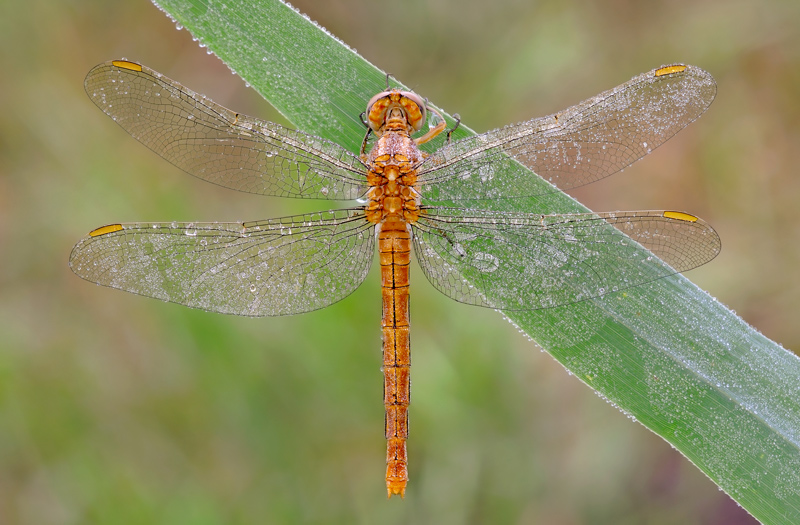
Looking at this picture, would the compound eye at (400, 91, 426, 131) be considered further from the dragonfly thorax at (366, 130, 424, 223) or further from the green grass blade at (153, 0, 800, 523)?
the green grass blade at (153, 0, 800, 523)

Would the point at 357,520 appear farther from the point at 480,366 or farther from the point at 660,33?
the point at 660,33

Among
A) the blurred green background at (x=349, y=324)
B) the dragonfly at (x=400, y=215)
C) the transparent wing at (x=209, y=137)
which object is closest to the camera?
the dragonfly at (x=400, y=215)

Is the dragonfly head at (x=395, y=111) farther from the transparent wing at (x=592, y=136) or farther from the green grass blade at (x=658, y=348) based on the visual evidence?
the transparent wing at (x=592, y=136)

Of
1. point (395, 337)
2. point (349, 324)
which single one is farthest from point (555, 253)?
point (349, 324)

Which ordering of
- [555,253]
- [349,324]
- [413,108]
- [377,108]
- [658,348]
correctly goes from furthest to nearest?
[349,324]
[413,108]
[377,108]
[555,253]
[658,348]

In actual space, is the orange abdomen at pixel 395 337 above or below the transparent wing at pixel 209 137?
below

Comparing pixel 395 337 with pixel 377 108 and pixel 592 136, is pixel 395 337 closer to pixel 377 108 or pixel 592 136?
pixel 377 108

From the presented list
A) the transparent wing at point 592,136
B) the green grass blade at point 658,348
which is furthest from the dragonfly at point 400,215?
the green grass blade at point 658,348
